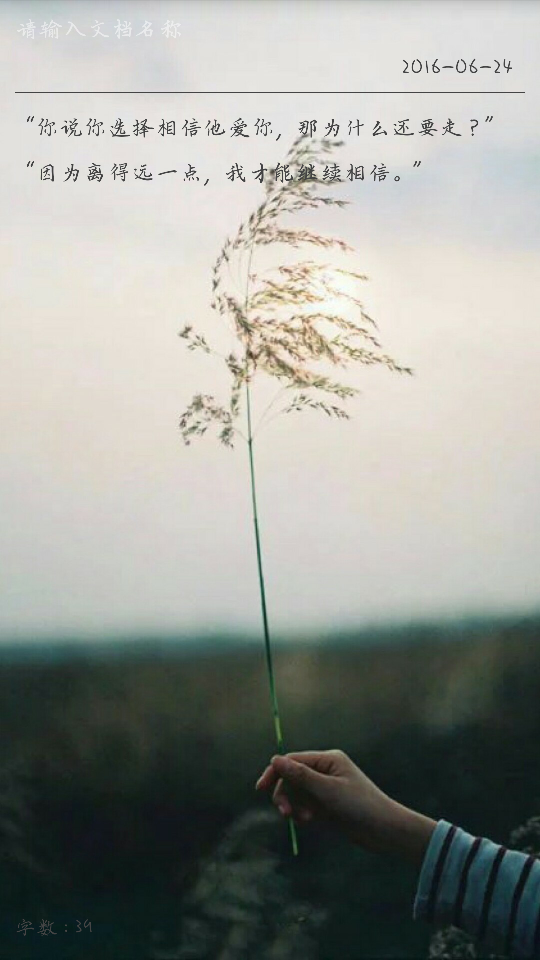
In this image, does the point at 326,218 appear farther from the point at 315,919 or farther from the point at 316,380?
the point at 315,919

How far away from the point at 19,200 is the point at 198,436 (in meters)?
0.45

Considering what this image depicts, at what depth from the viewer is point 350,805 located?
125 centimetres

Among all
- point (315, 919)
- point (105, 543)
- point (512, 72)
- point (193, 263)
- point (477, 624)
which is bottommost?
point (315, 919)

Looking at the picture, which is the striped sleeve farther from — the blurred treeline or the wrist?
the blurred treeline

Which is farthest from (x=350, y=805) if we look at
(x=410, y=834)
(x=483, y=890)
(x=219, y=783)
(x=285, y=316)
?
(x=285, y=316)

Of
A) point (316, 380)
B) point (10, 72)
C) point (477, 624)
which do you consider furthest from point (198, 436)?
point (10, 72)

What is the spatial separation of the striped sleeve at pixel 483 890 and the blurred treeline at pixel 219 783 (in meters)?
0.43

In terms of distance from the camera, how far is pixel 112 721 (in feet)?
5.19

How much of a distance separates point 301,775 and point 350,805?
86 millimetres

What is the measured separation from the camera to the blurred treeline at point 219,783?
5.13ft

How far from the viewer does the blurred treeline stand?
1.56 meters

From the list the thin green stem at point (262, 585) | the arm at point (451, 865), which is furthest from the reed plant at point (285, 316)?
the arm at point (451, 865)

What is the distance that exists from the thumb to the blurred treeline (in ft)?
0.68

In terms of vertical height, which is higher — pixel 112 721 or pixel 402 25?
pixel 402 25
